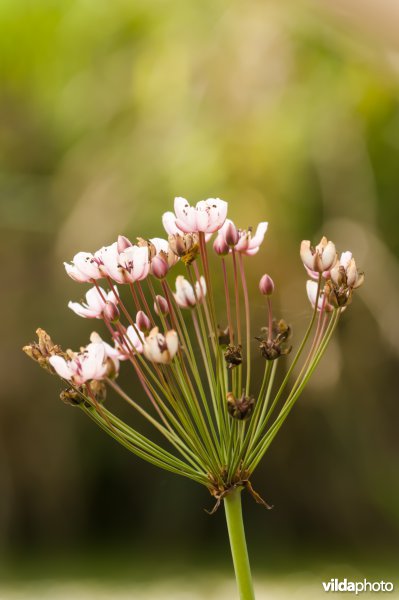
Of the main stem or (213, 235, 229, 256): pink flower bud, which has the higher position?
(213, 235, 229, 256): pink flower bud

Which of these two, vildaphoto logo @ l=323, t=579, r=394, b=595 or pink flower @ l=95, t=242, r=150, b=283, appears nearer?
pink flower @ l=95, t=242, r=150, b=283

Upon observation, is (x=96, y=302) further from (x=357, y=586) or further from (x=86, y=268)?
(x=357, y=586)

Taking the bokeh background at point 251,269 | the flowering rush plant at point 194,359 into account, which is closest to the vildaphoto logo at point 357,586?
the flowering rush plant at point 194,359

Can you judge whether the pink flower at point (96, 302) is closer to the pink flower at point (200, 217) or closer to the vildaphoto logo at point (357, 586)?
the pink flower at point (200, 217)

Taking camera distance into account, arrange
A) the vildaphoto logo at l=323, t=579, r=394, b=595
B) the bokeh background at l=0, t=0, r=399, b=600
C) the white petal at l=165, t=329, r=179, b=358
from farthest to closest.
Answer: the bokeh background at l=0, t=0, r=399, b=600 < the vildaphoto logo at l=323, t=579, r=394, b=595 < the white petal at l=165, t=329, r=179, b=358

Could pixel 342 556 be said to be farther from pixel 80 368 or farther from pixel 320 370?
pixel 80 368

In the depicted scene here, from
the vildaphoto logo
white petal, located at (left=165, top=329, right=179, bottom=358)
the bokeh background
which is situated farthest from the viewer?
the bokeh background

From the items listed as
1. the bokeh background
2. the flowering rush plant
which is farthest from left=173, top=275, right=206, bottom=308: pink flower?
the bokeh background

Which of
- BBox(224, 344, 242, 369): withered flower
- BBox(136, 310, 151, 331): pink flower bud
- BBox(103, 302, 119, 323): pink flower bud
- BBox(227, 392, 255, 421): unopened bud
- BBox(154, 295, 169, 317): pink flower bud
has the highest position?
BBox(154, 295, 169, 317): pink flower bud

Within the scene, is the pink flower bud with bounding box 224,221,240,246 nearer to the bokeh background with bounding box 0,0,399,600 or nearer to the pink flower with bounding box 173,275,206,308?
the pink flower with bounding box 173,275,206,308
